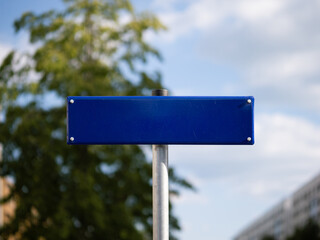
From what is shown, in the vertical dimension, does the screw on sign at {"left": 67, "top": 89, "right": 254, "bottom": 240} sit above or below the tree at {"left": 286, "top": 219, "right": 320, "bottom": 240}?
above

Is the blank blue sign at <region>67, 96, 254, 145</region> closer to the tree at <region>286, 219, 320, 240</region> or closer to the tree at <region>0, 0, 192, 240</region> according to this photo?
the tree at <region>0, 0, 192, 240</region>

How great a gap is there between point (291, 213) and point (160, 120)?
10776cm

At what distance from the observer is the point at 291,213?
4225 inches

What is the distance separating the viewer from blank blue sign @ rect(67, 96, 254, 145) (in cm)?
336

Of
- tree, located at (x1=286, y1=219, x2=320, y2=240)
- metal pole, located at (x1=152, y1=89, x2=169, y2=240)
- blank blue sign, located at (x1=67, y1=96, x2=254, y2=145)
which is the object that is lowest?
tree, located at (x1=286, y1=219, x2=320, y2=240)

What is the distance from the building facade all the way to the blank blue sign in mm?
81728

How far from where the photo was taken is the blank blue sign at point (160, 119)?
11.0 feet

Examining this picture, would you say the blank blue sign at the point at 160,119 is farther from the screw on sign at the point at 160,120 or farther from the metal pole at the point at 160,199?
the metal pole at the point at 160,199

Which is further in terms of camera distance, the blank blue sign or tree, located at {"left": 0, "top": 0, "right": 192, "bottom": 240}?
tree, located at {"left": 0, "top": 0, "right": 192, "bottom": 240}

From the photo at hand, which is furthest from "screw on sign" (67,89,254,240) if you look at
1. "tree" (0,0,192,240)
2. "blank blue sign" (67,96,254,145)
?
"tree" (0,0,192,240)

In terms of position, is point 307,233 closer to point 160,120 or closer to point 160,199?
point 160,120

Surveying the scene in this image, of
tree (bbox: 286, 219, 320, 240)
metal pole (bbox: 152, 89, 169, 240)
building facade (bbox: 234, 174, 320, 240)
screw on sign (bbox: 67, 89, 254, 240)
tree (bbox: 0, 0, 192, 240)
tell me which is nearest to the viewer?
metal pole (bbox: 152, 89, 169, 240)

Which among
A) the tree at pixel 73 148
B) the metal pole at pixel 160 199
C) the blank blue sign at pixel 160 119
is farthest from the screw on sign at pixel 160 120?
the tree at pixel 73 148

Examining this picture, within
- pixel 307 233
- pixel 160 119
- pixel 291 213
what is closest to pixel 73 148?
pixel 160 119
